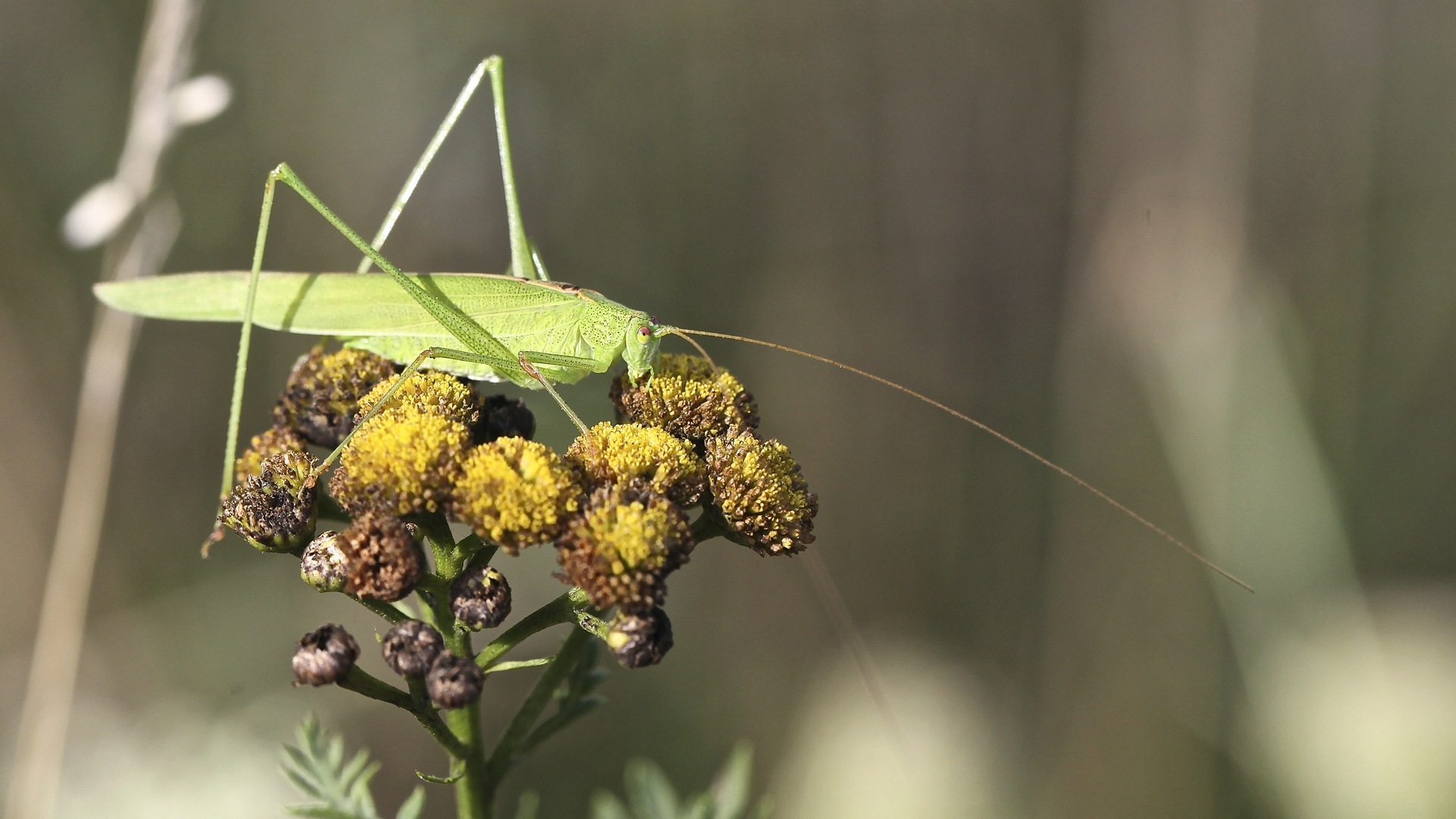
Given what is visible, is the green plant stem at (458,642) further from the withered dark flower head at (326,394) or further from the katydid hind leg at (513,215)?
the katydid hind leg at (513,215)

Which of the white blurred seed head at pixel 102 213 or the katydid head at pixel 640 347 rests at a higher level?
the white blurred seed head at pixel 102 213

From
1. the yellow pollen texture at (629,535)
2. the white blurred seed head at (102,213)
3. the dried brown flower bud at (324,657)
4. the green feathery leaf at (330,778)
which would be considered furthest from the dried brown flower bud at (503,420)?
the white blurred seed head at (102,213)

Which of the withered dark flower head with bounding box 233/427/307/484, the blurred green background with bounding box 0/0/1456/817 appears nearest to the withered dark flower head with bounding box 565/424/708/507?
the withered dark flower head with bounding box 233/427/307/484

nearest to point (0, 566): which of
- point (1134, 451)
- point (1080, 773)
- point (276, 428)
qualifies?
point (276, 428)

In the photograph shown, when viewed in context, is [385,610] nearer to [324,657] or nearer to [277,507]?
[324,657]

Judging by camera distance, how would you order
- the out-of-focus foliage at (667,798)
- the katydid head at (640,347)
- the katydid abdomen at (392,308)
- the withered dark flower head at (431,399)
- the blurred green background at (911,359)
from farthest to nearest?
1. the blurred green background at (911,359)
2. the katydid abdomen at (392,308)
3. the katydid head at (640,347)
4. the out-of-focus foliage at (667,798)
5. the withered dark flower head at (431,399)

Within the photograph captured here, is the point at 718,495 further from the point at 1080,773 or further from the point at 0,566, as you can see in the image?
the point at 0,566

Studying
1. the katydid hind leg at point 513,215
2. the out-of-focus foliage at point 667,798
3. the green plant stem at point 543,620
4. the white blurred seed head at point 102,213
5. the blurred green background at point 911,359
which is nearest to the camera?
the green plant stem at point 543,620

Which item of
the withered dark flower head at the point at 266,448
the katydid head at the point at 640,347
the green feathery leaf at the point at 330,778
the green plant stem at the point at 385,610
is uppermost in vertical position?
the katydid head at the point at 640,347
